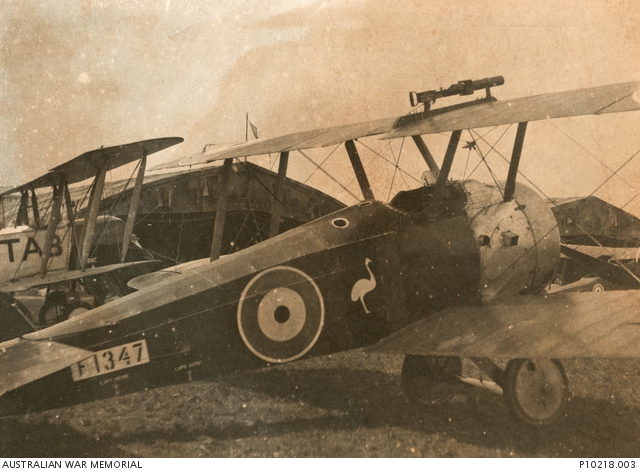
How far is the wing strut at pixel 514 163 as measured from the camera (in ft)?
12.7

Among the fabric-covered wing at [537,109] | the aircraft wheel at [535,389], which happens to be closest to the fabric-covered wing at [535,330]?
the aircraft wheel at [535,389]

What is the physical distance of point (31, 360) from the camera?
9.69 feet

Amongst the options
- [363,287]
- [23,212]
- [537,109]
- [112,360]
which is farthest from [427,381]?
[23,212]

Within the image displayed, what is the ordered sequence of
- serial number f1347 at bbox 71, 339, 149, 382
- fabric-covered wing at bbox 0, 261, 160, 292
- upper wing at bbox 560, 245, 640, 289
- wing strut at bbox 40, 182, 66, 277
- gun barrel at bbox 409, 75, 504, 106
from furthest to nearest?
1. fabric-covered wing at bbox 0, 261, 160, 292
2. wing strut at bbox 40, 182, 66, 277
3. gun barrel at bbox 409, 75, 504, 106
4. upper wing at bbox 560, 245, 640, 289
5. serial number f1347 at bbox 71, 339, 149, 382

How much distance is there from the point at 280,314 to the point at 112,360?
1.09 meters

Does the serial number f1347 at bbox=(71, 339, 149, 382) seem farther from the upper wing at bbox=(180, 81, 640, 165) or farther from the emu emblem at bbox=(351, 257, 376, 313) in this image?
the upper wing at bbox=(180, 81, 640, 165)

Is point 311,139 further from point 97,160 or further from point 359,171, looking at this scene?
point 97,160

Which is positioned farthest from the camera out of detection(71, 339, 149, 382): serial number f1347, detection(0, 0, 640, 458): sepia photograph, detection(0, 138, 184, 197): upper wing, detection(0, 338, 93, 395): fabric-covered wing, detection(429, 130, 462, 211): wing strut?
detection(0, 138, 184, 197): upper wing

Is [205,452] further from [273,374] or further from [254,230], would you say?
[254,230]

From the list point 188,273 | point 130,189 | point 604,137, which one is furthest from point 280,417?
point 130,189

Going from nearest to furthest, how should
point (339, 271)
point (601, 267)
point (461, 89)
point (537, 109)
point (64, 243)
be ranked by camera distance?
point (339, 271) → point (537, 109) → point (601, 267) → point (461, 89) → point (64, 243)

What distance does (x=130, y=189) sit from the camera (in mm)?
9383

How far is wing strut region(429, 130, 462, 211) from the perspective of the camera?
371 centimetres

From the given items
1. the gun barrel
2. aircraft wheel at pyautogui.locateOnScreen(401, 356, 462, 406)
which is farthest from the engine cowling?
the gun barrel
